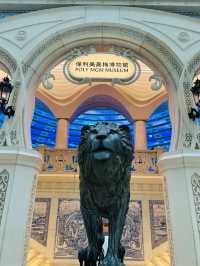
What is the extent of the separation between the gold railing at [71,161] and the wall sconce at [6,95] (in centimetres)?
284

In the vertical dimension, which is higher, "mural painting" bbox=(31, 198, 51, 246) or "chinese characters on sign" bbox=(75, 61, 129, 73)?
"chinese characters on sign" bbox=(75, 61, 129, 73)

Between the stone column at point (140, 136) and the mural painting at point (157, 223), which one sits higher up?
the stone column at point (140, 136)

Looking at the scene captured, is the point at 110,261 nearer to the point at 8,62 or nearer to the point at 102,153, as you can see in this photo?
the point at 102,153

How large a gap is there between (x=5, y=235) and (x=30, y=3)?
4820 mm

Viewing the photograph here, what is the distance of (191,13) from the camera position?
6.30 metres

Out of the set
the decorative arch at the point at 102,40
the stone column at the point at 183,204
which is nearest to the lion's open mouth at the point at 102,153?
the stone column at the point at 183,204

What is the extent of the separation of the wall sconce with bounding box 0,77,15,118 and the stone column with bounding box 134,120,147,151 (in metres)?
5.82

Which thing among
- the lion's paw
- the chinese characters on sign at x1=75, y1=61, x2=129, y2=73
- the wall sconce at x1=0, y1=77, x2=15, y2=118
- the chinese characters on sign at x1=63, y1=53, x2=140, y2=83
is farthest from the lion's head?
the chinese characters on sign at x1=75, y1=61, x2=129, y2=73

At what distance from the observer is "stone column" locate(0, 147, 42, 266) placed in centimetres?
412

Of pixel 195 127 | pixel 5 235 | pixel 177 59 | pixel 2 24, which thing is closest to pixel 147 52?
pixel 177 59

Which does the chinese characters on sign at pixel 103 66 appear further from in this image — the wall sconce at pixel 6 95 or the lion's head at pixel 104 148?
the lion's head at pixel 104 148

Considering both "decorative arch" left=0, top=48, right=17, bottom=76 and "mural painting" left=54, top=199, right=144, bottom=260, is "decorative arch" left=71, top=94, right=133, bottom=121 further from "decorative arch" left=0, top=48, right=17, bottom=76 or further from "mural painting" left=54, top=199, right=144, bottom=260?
"decorative arch" left=0, top=48, right=17, bottom=76

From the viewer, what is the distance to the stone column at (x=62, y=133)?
1028cm

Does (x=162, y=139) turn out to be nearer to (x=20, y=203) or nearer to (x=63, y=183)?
(x=63, y=183)
